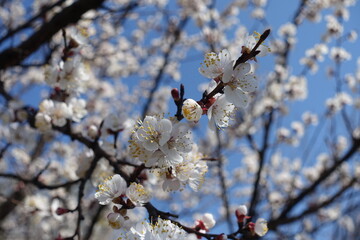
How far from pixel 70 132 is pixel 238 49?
1.26 meters

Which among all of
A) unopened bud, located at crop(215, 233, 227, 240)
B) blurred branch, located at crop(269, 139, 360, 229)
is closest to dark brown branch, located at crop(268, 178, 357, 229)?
blurred branch, located at crop(269, 139, 360, 229)

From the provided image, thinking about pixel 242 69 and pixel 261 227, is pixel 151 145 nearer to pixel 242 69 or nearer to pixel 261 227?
pixel 242 69

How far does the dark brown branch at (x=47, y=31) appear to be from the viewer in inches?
92.8

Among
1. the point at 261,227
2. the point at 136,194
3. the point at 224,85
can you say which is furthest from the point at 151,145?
the point at 261,227

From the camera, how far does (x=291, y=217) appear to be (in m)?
3.34

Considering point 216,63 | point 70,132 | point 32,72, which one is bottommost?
point 70,132

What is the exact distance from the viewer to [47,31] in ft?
8.04

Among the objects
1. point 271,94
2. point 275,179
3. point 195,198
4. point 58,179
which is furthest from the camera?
point 195,198

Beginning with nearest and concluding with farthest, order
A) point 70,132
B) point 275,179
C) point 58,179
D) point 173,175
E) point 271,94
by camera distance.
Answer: point 173,175, point 70,132, point 271,94, point 58,179, point 275,179

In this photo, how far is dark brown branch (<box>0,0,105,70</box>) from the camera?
236cm

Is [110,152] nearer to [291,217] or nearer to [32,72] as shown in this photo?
[291,217]

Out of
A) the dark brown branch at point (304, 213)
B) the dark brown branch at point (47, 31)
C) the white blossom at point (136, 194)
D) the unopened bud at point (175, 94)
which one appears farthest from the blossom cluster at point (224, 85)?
the dark brown branch at point (304, 213)

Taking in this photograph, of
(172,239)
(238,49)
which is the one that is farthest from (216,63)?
(172,239)

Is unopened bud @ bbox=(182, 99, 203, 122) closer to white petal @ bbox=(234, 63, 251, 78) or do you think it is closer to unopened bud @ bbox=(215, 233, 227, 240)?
white petal @ bbox=(234, 63, 251, 78)
